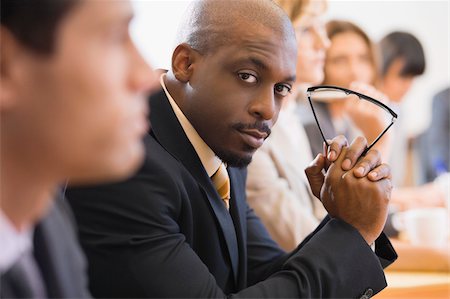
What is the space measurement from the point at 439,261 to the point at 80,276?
1.14m

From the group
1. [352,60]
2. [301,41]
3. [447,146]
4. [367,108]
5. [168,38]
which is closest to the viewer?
[367,108]

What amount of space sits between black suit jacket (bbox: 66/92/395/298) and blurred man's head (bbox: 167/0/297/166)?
0.05 meters

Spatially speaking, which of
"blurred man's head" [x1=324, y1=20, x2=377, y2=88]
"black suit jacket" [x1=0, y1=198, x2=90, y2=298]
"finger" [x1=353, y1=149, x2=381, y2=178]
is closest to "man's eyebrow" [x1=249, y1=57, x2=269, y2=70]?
"finger" [x1=353, y1=149, x2=381, y2=178]

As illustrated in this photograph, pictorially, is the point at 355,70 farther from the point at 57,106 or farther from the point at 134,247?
the point at 57,106

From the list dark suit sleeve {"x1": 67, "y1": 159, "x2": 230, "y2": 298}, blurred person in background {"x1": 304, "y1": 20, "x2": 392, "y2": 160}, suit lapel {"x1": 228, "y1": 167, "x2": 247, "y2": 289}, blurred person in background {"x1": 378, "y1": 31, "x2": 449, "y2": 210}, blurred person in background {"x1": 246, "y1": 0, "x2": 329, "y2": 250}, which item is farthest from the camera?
blurred person in background {"x1": 378, "y1": 31, "x2": 449, "y2": 210}

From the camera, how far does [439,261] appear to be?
1.63 meters

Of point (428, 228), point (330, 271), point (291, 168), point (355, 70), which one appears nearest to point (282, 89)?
point (330, 271)

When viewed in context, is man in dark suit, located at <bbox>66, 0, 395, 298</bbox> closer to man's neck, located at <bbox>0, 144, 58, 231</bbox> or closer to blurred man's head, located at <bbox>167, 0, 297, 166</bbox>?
blurred man's head, located at <bbox>167, 0, 297, 166</bbox>

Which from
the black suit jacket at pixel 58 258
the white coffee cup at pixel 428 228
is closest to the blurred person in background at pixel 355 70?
the white coffee cup at pixel 428 228

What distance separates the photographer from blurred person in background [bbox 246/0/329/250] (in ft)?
5.47

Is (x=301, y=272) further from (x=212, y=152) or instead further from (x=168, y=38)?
(x=168, y=38)

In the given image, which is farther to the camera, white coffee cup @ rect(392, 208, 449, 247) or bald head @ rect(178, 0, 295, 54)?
white coffee cup @ rect(392, 208, 449, 247)

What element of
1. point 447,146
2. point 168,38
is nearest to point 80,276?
point 168,38

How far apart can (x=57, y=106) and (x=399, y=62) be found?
344 cm
